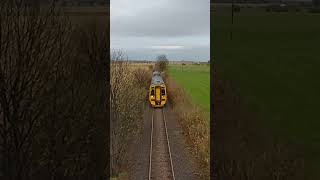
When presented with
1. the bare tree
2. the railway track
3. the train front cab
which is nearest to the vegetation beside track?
the railway track

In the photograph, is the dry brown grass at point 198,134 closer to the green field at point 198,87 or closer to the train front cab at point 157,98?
the green field at point 198,87

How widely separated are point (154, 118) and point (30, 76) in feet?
77.7

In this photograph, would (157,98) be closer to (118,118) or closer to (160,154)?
(160,154)

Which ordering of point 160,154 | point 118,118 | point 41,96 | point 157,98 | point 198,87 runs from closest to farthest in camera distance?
1. point 41,96
2. point 118,118
3. point 160,154
4. point 157,98
5. point 198,87

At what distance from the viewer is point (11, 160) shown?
877 cm
